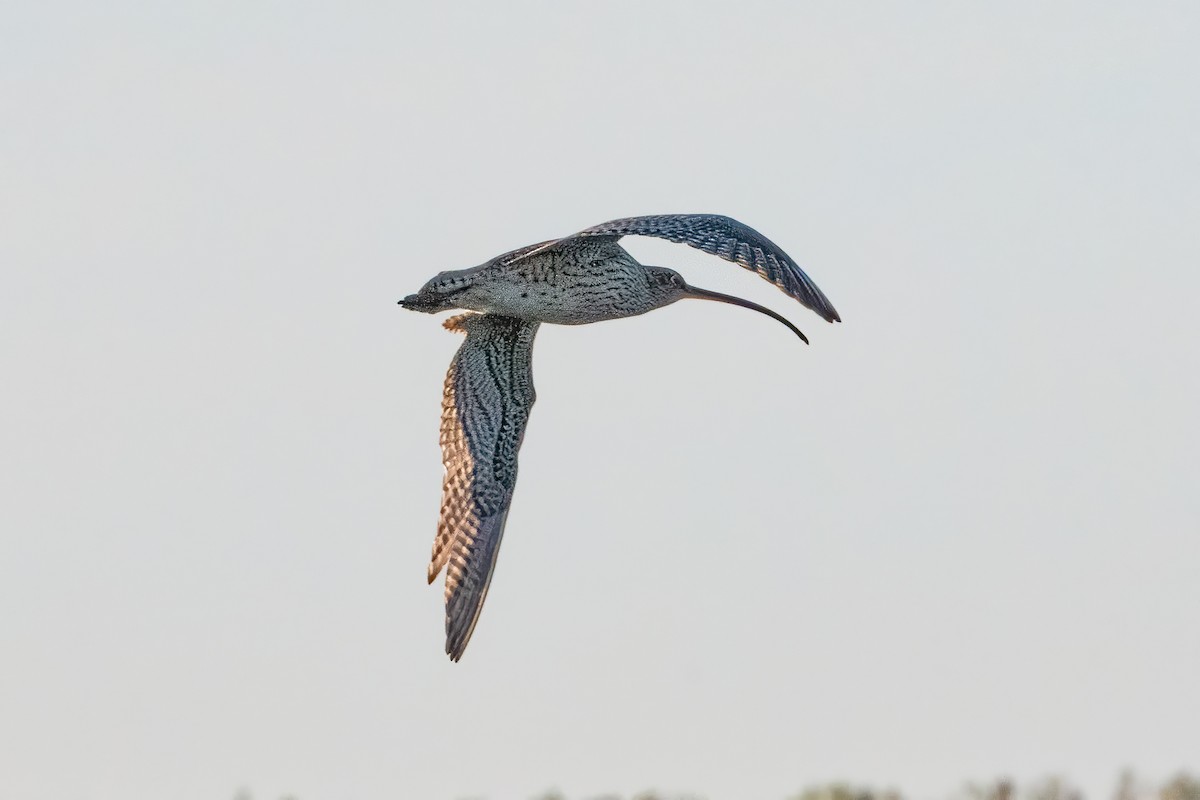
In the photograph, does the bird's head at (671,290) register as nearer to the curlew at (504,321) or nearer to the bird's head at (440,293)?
the curlew at (504,321)

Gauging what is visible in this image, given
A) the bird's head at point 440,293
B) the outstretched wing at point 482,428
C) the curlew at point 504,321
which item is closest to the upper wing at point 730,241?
the curlew at point 504,321

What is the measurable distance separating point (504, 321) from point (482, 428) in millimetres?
1026

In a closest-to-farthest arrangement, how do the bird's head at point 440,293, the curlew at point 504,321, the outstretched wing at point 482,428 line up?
the curlew at point 504,321 → the bird's head at point 440,293 → the outstretched wing at point 482,428

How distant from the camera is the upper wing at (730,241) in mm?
16281

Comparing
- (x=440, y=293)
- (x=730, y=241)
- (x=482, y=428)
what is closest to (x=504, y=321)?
(x=482, y=428)

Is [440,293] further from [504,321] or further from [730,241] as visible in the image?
[730,241]

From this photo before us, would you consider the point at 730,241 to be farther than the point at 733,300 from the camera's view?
No

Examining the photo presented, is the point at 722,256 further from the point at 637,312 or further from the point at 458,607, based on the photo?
the point at 458,607

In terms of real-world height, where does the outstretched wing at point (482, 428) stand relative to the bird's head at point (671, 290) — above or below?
below

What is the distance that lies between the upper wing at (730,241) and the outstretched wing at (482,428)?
284cm

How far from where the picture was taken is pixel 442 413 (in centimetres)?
2061

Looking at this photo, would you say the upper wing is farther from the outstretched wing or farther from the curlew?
the outstretched wing

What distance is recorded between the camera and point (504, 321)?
66.3 ft

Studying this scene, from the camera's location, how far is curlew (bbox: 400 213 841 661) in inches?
680
